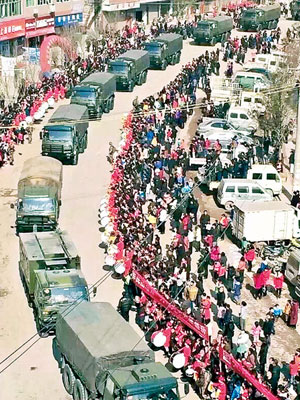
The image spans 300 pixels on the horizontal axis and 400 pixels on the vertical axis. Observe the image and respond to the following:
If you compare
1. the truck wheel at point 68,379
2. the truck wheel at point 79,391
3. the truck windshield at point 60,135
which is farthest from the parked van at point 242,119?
the truck wheel at point 79,391

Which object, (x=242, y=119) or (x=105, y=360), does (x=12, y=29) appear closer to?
(x=242, y=119)

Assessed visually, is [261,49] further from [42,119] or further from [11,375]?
[11,375]

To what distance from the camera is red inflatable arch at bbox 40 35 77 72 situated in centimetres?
5344

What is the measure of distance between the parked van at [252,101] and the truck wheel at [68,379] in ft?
80.9

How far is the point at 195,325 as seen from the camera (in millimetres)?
20531

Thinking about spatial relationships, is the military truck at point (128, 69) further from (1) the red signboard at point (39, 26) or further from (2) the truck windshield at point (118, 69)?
(1) the red signboard at point (39, 26)

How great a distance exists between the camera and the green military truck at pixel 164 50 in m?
54.4

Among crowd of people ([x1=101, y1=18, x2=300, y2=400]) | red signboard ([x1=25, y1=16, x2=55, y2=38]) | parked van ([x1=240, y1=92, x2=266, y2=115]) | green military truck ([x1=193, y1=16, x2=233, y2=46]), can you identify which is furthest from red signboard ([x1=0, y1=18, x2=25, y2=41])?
crowd of people ([x1=101, y1=18, x2=300, y2=400])

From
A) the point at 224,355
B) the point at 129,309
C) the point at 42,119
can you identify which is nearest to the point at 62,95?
the point at 42,119

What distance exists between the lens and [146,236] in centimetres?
2702

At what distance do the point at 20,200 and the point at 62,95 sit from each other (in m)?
19.3

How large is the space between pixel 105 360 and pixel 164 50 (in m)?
39.6

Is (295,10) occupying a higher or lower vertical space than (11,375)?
higher

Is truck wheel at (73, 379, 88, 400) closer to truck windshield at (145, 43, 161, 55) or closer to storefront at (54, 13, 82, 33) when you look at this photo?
truck windshield at (145, 43, 161, 55)
